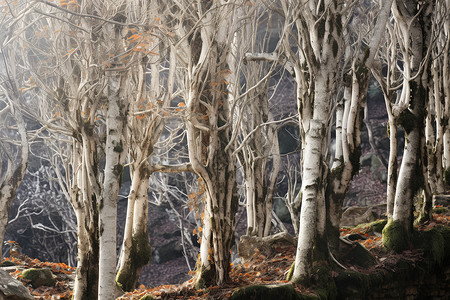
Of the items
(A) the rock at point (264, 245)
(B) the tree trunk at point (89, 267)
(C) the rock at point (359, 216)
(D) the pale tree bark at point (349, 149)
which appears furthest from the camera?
(C) the rock at point (359, 216)

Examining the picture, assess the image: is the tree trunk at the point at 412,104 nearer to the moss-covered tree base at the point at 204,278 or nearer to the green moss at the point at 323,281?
the green moss at the point at 323,281

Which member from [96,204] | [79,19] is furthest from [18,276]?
[79,19]

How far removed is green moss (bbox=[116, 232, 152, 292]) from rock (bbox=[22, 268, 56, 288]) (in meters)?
1.52

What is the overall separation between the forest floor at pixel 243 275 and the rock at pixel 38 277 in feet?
0.32

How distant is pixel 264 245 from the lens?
29.6ft

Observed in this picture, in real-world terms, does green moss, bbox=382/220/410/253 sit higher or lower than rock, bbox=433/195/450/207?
lower

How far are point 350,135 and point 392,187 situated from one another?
2.05 m

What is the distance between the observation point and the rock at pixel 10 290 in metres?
4.16

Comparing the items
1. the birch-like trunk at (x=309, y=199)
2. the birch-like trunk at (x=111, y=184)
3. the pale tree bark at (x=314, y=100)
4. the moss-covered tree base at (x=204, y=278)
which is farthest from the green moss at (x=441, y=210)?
the birch-like trunk at (x=111, y=184)

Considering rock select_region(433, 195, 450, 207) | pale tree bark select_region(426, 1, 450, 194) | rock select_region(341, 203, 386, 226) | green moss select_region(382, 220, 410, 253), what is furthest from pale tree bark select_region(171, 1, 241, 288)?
rock select_region(341, 203, 386, 226)

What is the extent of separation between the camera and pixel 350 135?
7.65 meters

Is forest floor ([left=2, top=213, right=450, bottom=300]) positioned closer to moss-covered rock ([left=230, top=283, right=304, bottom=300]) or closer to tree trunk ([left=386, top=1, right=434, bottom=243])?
moss-covered rock ([left=230, top=283, right=304, bottom=300])

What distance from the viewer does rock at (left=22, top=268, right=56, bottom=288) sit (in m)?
8.39

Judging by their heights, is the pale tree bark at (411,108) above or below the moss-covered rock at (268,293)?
above
